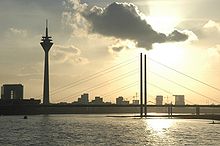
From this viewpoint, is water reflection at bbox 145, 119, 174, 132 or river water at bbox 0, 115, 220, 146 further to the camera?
water reflection at bbox 145, 119, 174, 132

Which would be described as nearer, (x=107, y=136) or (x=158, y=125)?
(x=107, y=136)

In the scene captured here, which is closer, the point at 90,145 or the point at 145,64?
the point at 90,145

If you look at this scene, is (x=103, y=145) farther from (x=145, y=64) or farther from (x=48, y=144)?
(x=145, y=64)

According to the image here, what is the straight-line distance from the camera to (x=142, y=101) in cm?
18388

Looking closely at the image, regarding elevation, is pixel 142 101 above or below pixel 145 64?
below

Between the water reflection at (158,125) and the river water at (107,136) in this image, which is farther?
the water reflection at (158,125)

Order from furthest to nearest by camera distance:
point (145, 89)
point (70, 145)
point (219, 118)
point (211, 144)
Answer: point (219, 118) < point (145, 89) < point (211, 144) < point (70, 145)

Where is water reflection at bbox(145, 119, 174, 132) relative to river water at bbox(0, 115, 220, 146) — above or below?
below

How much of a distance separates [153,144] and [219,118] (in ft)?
442

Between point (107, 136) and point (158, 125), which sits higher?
point (107, 136)

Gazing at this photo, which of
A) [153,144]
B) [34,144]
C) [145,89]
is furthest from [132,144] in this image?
[145,89]

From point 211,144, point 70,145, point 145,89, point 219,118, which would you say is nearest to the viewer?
point 70,145

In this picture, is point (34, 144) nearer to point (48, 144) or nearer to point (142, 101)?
point (48, 144)

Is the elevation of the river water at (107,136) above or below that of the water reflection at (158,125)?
above
